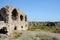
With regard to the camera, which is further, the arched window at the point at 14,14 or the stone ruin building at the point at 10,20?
the arched window at the point at 14,14

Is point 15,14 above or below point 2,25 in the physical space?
above

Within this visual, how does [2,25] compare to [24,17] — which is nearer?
[2,25]

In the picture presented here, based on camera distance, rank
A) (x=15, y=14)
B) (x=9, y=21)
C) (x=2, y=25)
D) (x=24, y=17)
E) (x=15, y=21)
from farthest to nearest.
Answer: (x=24, y=17), (x=15, y=14), (x=15, y=21), (x=9, y=21), (x=2, y=25)

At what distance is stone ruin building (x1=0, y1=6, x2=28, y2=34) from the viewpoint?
92.0ft

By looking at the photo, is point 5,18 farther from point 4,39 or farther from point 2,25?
point 4,39

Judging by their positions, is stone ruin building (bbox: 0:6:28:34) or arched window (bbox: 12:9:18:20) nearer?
stone ruin building (bbox: 0:6:28:34)

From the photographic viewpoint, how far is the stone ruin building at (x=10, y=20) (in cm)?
2804

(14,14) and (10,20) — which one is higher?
(14,14)

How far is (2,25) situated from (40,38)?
925 centimetres

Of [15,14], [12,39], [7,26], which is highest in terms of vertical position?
[15,14]

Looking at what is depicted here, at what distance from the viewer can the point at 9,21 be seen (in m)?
29.8

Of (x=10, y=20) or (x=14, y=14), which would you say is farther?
(x=14, y=14)

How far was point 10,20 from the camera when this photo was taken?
30.2 m

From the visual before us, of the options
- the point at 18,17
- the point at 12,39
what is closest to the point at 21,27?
the point at 18,17
